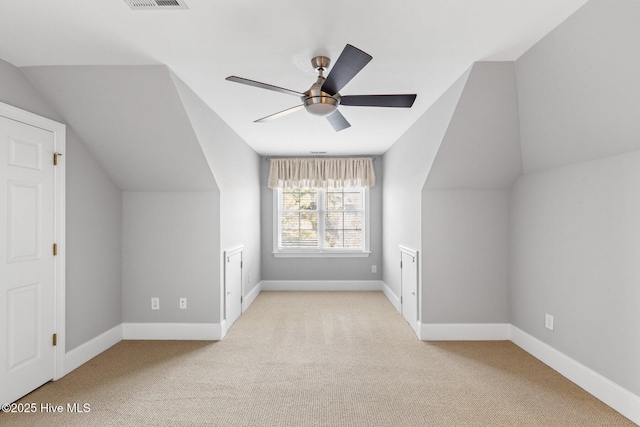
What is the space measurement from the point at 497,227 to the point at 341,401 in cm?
235

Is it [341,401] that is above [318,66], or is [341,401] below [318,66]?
below

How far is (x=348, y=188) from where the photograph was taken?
5.91 m

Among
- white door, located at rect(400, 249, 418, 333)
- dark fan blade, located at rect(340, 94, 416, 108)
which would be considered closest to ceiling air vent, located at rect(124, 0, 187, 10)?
dark fan blade, located at rect(340, 94, 416, 108)

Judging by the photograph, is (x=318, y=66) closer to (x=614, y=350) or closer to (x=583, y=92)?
(x=583, y=92)

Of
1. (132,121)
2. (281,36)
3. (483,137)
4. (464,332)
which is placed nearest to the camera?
(281,36)

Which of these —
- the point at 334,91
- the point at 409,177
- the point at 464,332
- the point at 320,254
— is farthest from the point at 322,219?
the point at 334,91

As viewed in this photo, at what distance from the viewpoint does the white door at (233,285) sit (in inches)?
149

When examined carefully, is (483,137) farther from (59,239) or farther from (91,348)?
(91,348)

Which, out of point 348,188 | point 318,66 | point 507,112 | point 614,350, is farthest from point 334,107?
point 348,188

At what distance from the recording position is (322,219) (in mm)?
5910

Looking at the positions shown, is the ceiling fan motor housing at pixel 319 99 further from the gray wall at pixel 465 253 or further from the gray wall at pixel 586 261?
the gray wall at pixel 586 261

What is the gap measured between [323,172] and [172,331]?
3.28 m

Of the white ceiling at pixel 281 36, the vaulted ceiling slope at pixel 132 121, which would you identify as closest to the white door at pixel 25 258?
the vaulted ceiling slope at pixel 132 121

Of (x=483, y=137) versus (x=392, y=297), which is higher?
(x=483, y=137)
